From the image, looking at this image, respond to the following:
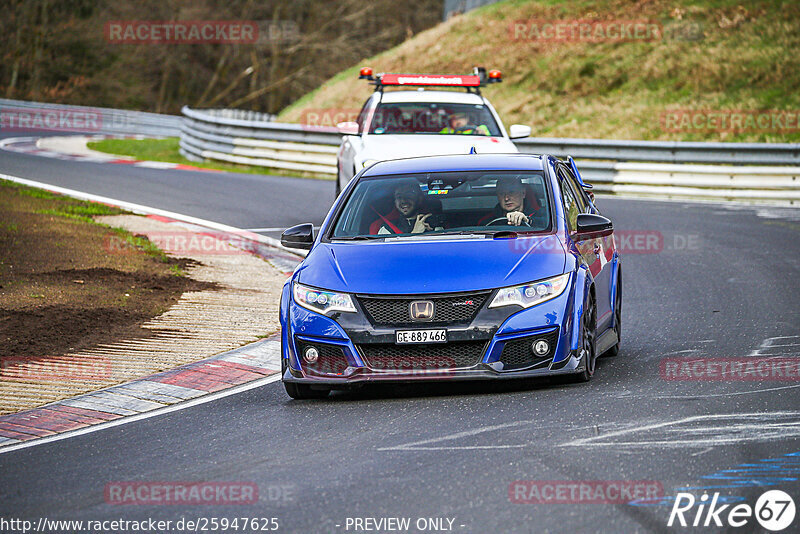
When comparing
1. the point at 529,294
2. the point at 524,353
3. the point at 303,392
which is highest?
the point at 529,294

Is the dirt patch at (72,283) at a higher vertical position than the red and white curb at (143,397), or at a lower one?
higher

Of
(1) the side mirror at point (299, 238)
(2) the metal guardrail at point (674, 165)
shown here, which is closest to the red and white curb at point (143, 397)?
(1) the side mirror at point (299, 238)

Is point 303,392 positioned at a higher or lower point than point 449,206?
lower

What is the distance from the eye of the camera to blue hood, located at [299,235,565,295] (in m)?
7.84

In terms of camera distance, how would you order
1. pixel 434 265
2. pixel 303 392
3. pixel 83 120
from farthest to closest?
pixel 83 120, pixel 303 392, pixel 434 265

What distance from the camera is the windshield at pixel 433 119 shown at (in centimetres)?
1673

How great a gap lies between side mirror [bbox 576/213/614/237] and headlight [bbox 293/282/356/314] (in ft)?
5.80

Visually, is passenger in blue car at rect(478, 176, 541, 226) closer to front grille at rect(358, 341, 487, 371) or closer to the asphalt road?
the asphalt road

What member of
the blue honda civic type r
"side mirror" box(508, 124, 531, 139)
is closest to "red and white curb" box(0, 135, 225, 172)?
"side mirror" box(508, 124, 531, 139)

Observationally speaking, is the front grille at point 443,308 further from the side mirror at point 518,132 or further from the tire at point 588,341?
the side mirror at point 518,132

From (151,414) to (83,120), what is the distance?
38900mm

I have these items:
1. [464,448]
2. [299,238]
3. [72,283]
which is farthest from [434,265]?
[72,283]

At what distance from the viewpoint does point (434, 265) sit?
→ 26.2 ft

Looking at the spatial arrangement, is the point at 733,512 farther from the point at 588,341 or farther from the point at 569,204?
the point at 569,204
